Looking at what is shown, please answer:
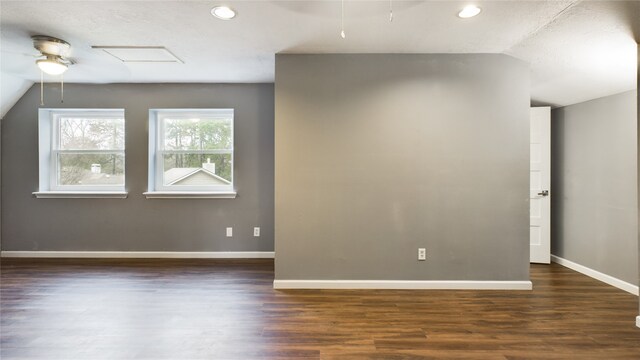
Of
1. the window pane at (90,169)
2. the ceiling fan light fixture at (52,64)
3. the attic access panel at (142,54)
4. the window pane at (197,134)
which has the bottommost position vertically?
the window pane at (90,169)

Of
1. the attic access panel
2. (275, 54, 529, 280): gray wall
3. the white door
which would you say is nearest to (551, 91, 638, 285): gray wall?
the white door

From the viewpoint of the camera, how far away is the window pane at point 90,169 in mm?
4348

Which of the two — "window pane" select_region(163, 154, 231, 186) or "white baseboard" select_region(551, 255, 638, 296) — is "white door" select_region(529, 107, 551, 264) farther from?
"window pane" select_region(163, 154, 231, 186)

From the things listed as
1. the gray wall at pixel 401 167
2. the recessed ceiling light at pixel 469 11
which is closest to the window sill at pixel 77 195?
the gray wall at pixel 401 167

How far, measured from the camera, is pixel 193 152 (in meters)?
4.36

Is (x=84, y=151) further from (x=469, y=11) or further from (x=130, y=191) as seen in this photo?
(x=469, y=11)

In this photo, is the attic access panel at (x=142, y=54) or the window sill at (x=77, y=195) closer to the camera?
the attic access panel at (x=142, y=54)

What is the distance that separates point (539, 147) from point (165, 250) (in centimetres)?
502

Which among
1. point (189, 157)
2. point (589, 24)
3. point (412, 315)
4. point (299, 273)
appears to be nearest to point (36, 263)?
point (189, 157)

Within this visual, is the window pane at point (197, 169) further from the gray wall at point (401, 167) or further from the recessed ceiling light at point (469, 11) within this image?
the recessed ceiling light at point (469, 11)

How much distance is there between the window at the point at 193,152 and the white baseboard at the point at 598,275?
4409mm

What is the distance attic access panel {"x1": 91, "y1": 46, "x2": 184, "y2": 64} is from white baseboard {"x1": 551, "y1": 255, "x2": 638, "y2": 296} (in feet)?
16.4

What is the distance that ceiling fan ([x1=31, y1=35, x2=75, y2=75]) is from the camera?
273 cm

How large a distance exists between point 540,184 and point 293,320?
11.6 ft
